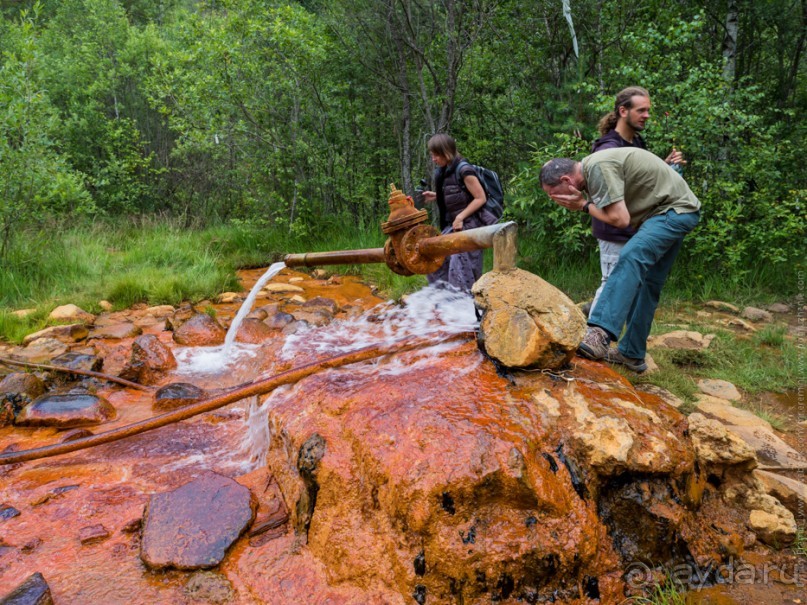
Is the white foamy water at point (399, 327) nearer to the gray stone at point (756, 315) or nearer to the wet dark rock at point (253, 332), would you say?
the wet dark rock at point (253, 332)

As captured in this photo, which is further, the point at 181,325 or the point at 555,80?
the point at 555,80

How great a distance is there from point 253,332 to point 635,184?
3.33 m

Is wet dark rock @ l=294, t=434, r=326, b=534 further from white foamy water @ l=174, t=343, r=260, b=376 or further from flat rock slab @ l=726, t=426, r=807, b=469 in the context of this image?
white foamy water @ l=174, t=343, r=260, b=376

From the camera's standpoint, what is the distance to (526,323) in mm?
2174

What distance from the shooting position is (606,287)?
9.02ft

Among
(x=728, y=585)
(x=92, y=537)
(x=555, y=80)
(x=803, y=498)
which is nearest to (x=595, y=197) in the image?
(x=803, y=498)

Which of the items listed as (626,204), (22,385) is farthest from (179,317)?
(626,204)

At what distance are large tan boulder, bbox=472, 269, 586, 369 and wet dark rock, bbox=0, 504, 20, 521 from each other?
2099 millimetres

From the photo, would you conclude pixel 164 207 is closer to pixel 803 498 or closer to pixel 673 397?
pixel 673 397

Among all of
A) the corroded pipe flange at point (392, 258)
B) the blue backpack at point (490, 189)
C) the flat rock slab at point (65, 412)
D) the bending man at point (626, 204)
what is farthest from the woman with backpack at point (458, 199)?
the flat rock slab at point (65, 412)

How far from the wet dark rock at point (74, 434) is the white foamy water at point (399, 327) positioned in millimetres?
1188

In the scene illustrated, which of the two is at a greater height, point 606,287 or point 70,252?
point 606,287

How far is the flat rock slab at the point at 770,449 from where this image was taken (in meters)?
2.52

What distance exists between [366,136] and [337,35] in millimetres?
1572
